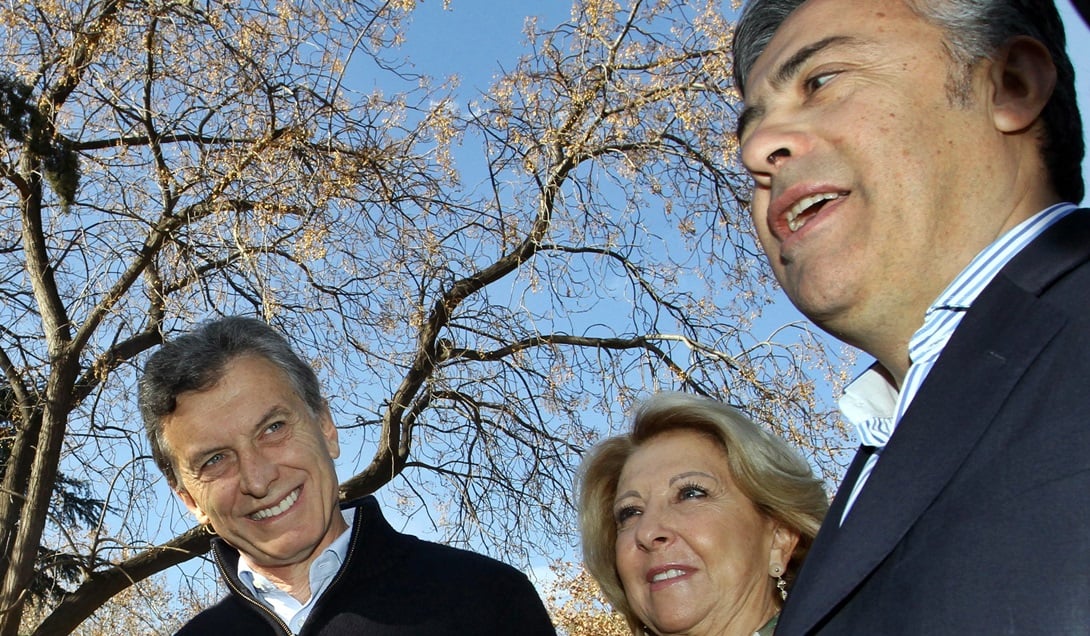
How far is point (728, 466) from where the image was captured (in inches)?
116

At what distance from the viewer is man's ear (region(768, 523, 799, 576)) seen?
9.33ft

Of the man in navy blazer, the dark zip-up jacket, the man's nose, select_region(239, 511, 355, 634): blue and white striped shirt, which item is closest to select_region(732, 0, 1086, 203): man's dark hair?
the man in navy blazer

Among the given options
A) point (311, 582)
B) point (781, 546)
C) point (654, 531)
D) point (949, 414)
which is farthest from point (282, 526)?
point (949, 414)

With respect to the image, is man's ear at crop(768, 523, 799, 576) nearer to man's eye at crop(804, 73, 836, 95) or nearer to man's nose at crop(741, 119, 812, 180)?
man's nose at crop(741, 119, 812, 180)

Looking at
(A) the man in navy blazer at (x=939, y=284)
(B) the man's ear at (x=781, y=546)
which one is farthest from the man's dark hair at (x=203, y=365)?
(A) the man in navy blazer at (x=939, y=284)

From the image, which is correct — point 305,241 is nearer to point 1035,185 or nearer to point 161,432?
point 161,432

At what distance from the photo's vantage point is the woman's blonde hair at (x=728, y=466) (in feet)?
9.37

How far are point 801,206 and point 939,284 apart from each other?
0.76 feet

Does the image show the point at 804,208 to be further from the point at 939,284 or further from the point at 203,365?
the point at 203,365

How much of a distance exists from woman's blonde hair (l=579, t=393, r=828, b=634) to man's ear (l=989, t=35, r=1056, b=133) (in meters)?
1.61

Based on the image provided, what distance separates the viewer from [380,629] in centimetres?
280

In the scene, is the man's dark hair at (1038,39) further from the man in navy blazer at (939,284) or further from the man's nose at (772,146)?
the man's nose at (772,146)

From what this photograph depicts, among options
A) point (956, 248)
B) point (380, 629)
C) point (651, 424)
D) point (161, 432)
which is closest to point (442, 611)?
point (380, 629)

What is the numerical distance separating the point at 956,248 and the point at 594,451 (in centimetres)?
207
